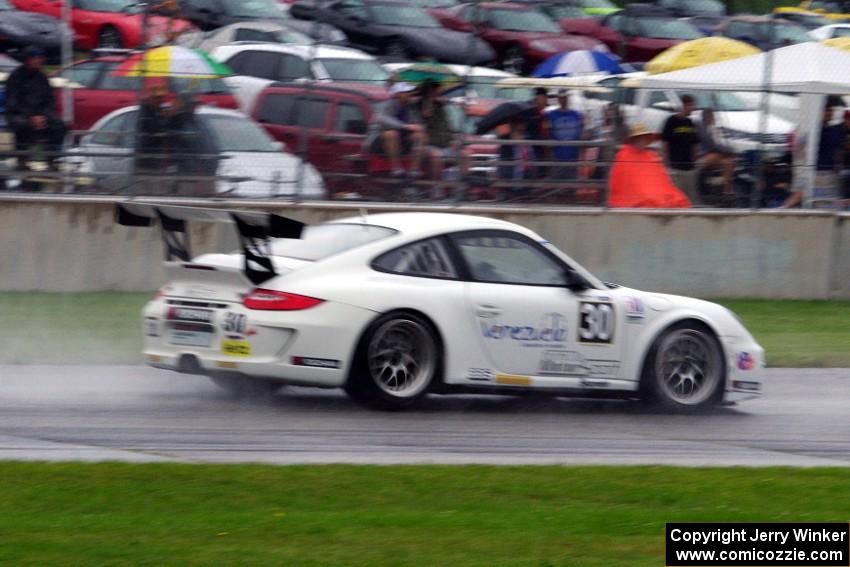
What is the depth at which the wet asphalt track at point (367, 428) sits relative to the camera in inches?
329

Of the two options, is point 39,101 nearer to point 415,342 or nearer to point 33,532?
point 415,342

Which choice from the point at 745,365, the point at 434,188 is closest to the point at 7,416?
the point at 745,365

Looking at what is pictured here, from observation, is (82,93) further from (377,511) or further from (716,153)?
(377,511)

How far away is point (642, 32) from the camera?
2998 centimetres

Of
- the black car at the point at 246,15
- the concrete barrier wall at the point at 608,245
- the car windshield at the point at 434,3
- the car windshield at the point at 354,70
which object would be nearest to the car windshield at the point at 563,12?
the car windshield at the point at 434,3

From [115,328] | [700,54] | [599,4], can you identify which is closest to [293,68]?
[700,54]

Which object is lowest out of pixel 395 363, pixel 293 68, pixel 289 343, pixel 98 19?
pixel 395 363

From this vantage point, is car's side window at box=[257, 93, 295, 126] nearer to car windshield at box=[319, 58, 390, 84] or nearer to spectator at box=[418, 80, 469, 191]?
spectator at box=[418, 80, 469, 191]

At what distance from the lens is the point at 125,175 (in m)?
15.8

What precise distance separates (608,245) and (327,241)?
7231mm

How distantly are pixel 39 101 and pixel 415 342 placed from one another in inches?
294

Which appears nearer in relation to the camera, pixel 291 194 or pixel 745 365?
pixel 745 365

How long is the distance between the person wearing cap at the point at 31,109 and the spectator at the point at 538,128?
512 cm

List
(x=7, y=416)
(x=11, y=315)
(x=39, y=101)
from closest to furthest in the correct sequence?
(x=7, y=416) → (x=11, y=315) → (x=39, y=101)
